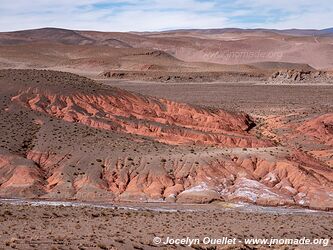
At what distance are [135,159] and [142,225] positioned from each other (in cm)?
1699

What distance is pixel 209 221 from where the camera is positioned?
119ft

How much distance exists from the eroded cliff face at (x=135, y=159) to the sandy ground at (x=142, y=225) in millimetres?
2818

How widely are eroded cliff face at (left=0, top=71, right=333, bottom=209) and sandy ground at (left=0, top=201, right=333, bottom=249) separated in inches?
111

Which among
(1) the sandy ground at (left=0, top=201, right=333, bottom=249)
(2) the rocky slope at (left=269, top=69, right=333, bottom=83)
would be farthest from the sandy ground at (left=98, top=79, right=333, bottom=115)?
(1) the sandy ground at (left=0, top=201, right=333, bottom=249)

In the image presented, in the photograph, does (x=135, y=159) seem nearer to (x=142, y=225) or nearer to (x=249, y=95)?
(x=142, y=225)

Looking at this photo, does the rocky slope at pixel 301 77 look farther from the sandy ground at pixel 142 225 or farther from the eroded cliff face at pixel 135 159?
the sandy ground at pixel 142 225

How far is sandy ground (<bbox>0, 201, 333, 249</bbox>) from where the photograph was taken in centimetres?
2666

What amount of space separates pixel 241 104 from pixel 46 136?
53.5 m

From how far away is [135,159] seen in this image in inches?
1981

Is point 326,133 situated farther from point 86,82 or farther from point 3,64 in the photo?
point 3,64

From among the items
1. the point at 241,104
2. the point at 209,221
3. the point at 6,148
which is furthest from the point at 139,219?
the point at 241,104

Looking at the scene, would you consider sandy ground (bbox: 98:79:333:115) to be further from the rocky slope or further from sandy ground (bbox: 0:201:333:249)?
sandy ground (bbox: 0:201:333:249)

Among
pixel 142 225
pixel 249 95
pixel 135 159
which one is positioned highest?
pixel 135 159

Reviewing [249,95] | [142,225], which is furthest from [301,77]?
[142,225]
